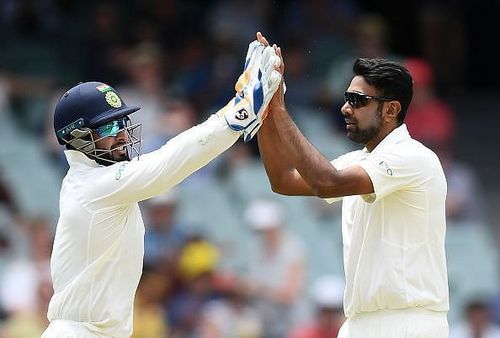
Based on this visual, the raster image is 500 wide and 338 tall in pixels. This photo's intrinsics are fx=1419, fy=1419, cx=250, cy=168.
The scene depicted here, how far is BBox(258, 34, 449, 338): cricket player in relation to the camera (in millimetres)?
6043

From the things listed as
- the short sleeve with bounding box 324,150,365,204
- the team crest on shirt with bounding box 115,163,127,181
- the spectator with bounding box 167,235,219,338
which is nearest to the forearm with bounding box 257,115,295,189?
the short sleeve with bounding box 324,150,365,204

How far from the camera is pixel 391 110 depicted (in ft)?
20.4

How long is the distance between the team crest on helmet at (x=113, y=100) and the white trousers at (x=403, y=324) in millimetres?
1420

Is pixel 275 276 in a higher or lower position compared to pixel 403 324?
lower

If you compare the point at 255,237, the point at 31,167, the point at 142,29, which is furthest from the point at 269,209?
the point at 142,29

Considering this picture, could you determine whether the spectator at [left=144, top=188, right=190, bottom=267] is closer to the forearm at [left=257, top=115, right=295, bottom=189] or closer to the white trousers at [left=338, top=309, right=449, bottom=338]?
the forearm at [left=257, top=115, right=295, bottom=189]

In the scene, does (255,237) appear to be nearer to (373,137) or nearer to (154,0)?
(154,0)

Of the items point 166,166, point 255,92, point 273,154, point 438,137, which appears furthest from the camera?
point 438,137

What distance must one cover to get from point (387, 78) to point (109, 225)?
53.5 inches

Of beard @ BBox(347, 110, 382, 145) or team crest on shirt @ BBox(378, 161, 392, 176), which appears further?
beard @ BBox(347, 110, 382, 145)

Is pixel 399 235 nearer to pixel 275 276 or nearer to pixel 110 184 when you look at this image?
pixel 110 184

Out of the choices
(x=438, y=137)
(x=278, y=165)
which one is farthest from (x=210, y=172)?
(x=278, y=165)

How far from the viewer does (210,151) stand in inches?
237

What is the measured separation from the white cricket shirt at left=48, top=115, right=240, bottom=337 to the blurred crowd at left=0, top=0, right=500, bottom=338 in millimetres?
3466
